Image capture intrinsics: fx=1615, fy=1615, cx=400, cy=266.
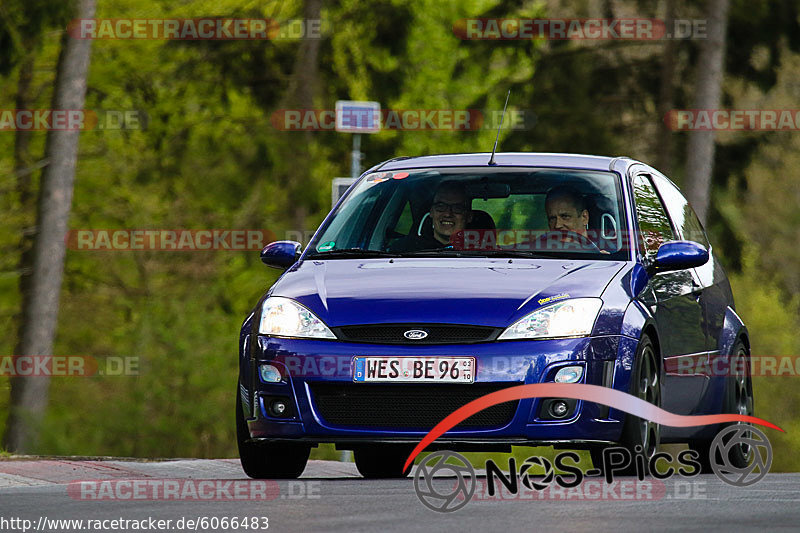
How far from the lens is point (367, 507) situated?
7.06m

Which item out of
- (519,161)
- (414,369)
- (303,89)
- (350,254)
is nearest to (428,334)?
(414,369)

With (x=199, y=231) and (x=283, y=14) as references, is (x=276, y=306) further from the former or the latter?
(x=199, y=231)

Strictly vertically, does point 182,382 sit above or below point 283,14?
below

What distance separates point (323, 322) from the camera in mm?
8047

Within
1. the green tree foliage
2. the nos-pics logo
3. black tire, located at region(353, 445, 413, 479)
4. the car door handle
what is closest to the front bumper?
the nos-pics logo

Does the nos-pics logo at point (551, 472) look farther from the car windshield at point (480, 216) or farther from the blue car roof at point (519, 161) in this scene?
the blue car roof at point (519, 161)

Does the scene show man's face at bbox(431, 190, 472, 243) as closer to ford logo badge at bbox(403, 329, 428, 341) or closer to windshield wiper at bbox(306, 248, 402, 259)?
windshield wiper at bbox(306, 248, 402, 259)

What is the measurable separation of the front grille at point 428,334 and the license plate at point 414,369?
9 cm

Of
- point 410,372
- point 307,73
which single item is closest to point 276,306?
point 410,372

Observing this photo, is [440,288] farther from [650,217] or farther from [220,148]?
[220,148]

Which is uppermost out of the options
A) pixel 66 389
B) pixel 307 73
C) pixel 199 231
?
pixel 307 73

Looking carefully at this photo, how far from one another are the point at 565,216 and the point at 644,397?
130cm

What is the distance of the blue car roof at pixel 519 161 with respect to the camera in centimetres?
958

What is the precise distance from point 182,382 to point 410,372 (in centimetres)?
1935
